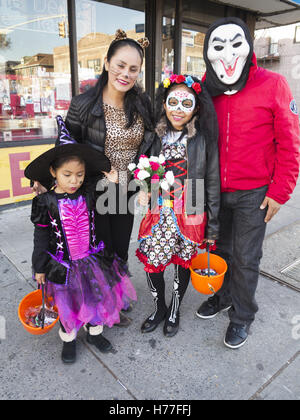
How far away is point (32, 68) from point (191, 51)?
10.8 ft

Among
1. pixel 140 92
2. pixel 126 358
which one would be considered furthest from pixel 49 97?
pixel 126 358

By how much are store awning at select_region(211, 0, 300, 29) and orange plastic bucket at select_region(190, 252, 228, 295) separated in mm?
5780

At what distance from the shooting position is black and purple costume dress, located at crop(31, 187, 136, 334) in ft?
6.61

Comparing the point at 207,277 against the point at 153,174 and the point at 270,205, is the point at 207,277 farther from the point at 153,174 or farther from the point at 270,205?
the point at 153,174

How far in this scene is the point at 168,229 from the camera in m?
2.20

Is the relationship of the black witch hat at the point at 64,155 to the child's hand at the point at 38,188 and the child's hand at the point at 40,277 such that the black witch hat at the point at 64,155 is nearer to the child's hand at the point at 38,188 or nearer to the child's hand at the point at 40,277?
the child's hand at the point at 38,188

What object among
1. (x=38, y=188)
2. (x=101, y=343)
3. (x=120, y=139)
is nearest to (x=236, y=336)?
(x=101, y=343)

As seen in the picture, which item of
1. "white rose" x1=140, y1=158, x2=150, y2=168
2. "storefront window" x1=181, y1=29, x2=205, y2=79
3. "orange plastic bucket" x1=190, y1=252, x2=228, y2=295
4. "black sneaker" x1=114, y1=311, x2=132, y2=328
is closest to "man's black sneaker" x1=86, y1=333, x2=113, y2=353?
"black sneaker" x1=114, y1=311, x2=132, y2=328

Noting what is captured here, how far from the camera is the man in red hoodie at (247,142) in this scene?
77.4 inches

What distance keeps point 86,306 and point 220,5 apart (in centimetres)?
696

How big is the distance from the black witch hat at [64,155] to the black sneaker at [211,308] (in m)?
1.34

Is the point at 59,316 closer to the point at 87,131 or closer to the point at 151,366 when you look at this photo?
the point at 151,366

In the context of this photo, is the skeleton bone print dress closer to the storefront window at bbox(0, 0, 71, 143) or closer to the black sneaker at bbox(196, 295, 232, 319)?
the black sneaker at bbox(196, 295, 232, 319)
